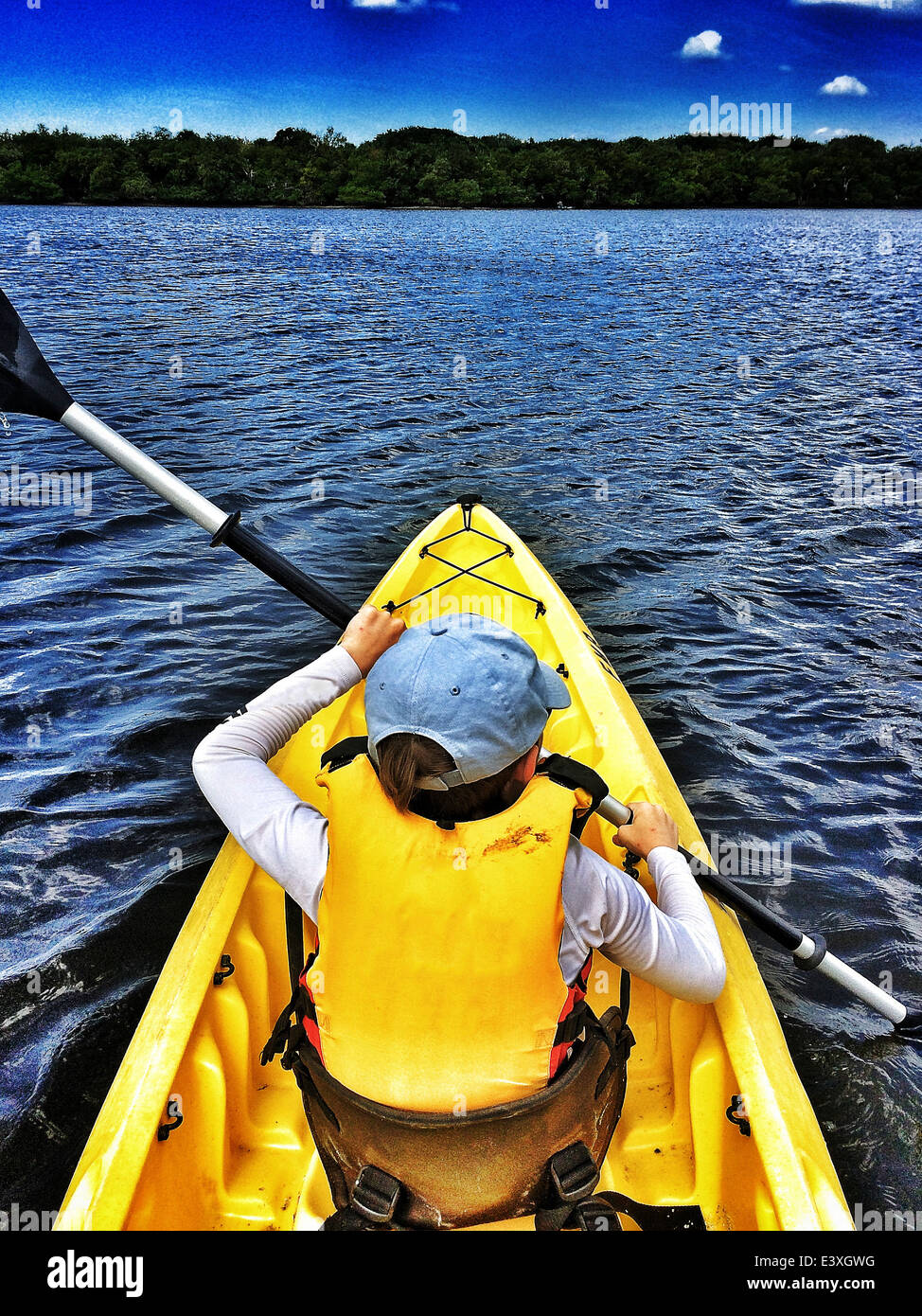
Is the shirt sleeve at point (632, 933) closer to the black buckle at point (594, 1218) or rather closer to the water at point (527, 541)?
the black buckle at point (594, 1218)

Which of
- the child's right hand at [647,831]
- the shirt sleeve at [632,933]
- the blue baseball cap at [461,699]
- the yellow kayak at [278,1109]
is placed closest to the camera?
the blue baseball cap at [461,699]

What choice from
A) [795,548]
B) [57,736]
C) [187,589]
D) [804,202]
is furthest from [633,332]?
[804,202]

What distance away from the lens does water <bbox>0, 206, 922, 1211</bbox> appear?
365 centimetres

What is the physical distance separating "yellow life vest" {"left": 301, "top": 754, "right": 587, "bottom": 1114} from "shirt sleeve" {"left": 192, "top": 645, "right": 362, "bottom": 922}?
119 mm

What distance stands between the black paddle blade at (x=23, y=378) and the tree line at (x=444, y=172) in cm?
6183

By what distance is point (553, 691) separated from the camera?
1.86 m

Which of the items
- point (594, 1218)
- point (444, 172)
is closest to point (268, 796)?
point (594, 1218)

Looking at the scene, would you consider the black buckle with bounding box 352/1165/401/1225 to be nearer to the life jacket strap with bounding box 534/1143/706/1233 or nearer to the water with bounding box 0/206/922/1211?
the life jacket strap with bounding box 534/1143/706/1233

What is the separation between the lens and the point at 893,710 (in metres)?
5.53

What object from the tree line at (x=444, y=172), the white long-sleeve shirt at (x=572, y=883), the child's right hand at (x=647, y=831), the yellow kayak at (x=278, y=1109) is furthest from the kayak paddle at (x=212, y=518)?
the tree line at (x=444, y=172)

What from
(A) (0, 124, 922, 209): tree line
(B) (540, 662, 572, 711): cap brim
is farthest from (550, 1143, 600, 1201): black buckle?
(A) (0, 124, 922, 209): tree line

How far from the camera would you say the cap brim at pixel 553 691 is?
1.83 metres
